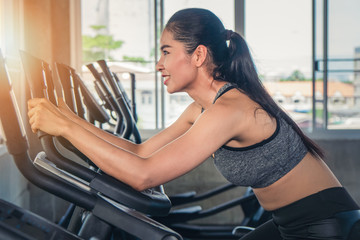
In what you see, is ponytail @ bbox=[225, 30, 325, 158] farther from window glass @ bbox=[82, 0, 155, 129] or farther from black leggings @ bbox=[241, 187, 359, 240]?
window glass @ bbox=[82, 0, 155, 129]

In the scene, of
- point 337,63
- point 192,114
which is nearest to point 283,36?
point 337,63

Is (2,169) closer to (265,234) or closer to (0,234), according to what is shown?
(265,234)

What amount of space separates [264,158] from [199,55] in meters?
0.36

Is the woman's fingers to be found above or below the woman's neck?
below

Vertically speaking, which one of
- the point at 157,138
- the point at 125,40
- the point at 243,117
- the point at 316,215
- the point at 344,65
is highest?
the point at 125,40

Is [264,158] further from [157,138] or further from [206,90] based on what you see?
[157,138]

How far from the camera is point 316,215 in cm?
110

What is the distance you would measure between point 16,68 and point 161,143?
1.46 meters

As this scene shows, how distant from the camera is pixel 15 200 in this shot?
8.09ft

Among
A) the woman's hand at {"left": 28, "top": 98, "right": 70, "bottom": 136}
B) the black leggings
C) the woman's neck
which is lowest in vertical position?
the black leggings

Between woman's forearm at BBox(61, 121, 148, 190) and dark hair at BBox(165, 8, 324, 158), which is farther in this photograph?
dark hair at BBox(165, 8, 324, 158)

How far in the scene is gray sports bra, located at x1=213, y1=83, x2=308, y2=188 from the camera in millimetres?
1092

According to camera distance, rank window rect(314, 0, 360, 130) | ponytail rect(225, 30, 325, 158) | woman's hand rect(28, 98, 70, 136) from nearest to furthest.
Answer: woman's hand rect(28, 98, 70, 136), ponytail rect(225, 30, 325, 158), window rect(314, 0, 360, 130)

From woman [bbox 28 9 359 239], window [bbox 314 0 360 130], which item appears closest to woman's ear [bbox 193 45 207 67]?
woman [bbox 28 9 359 239]
